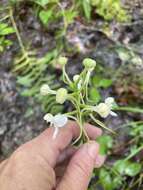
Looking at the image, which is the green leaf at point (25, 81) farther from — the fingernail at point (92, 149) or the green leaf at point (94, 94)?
the fingernail at point (92, 149)

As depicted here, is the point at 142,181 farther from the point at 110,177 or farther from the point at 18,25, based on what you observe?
the point at 18,25

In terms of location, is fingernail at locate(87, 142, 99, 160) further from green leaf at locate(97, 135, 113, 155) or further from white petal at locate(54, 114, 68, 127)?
green leaf at locate(97, 135, 113, 155)

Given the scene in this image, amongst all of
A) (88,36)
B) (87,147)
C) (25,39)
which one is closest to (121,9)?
(88,36)

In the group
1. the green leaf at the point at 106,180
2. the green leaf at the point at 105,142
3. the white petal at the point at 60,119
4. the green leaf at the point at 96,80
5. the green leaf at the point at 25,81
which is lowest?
the green leaf at the point at 106,180

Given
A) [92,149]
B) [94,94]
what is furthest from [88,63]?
[94,94]

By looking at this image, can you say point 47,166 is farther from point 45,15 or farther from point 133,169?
point 45,15

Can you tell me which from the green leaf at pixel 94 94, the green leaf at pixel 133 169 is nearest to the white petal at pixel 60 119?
the green leaf at pixel 94 94
